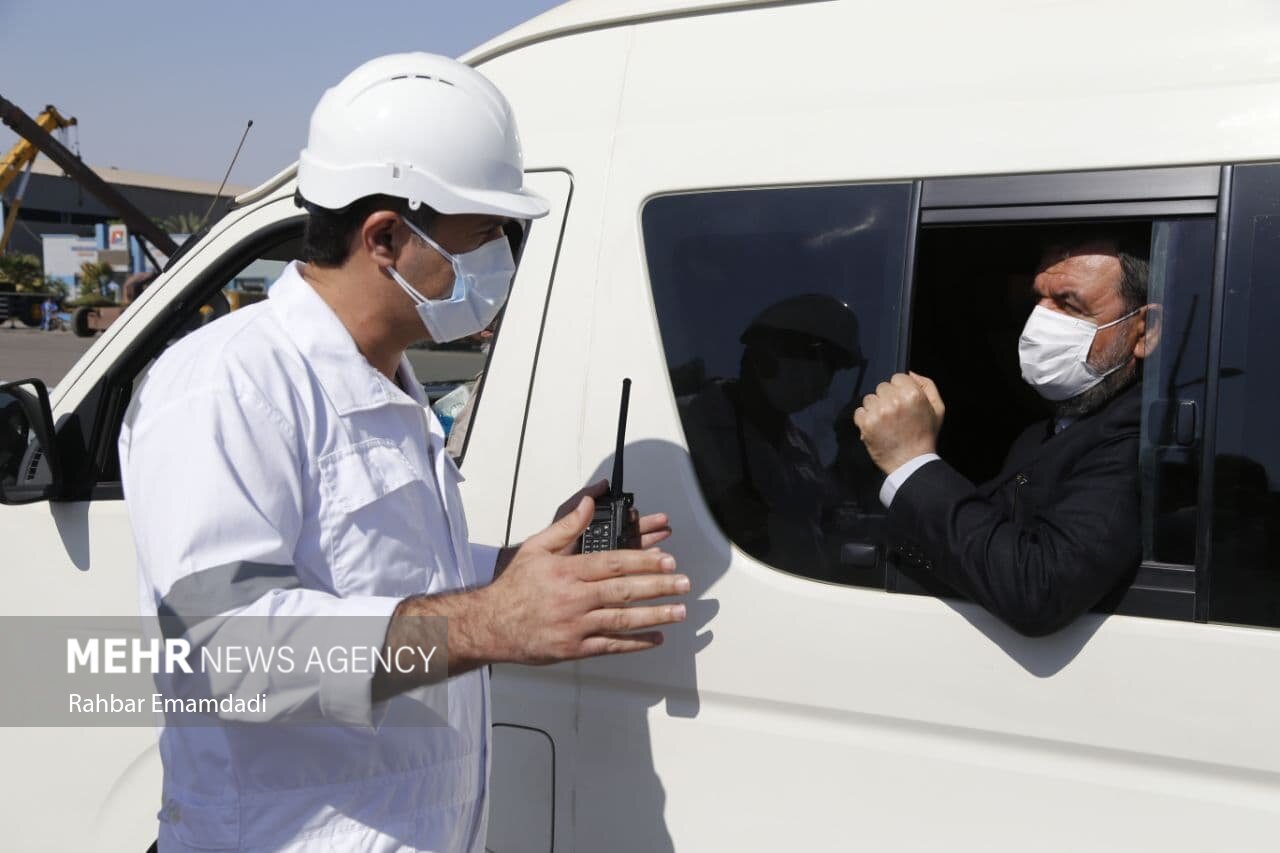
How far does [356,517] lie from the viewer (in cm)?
148

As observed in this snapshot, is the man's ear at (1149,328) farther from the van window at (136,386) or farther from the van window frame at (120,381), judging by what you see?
the van window frame at (120,381)

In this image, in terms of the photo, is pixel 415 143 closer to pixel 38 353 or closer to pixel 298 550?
pixel 298 550

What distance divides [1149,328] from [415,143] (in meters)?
1.20

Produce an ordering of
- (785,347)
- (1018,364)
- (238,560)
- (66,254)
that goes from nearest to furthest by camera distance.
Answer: (238,560) → (785,347) → (1018,364) → (66,254)

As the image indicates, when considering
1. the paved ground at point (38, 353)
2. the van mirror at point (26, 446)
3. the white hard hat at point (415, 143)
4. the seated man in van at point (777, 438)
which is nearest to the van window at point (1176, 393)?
the seated man in van at point (777, 438)

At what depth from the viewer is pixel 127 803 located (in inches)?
90.6

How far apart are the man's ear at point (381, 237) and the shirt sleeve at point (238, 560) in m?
0.32

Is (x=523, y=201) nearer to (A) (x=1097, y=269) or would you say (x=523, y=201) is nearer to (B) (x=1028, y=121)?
(B) (x=1028, y=121)

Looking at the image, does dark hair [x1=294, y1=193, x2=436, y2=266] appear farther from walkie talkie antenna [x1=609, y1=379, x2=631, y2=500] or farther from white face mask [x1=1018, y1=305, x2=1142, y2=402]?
white face mask [x1=1018, y1=305, x2=1142, y2=402]

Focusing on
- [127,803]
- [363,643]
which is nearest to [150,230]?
[127,803]

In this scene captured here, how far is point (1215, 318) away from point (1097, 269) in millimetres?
270

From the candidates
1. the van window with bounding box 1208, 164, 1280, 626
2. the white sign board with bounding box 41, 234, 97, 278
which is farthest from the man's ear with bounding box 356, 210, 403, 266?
the white sign board with bounding box 41, 234, 97, 278

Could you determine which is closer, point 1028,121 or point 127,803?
point 1028,121

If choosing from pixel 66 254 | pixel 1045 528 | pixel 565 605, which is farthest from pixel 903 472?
pixel 66 254
